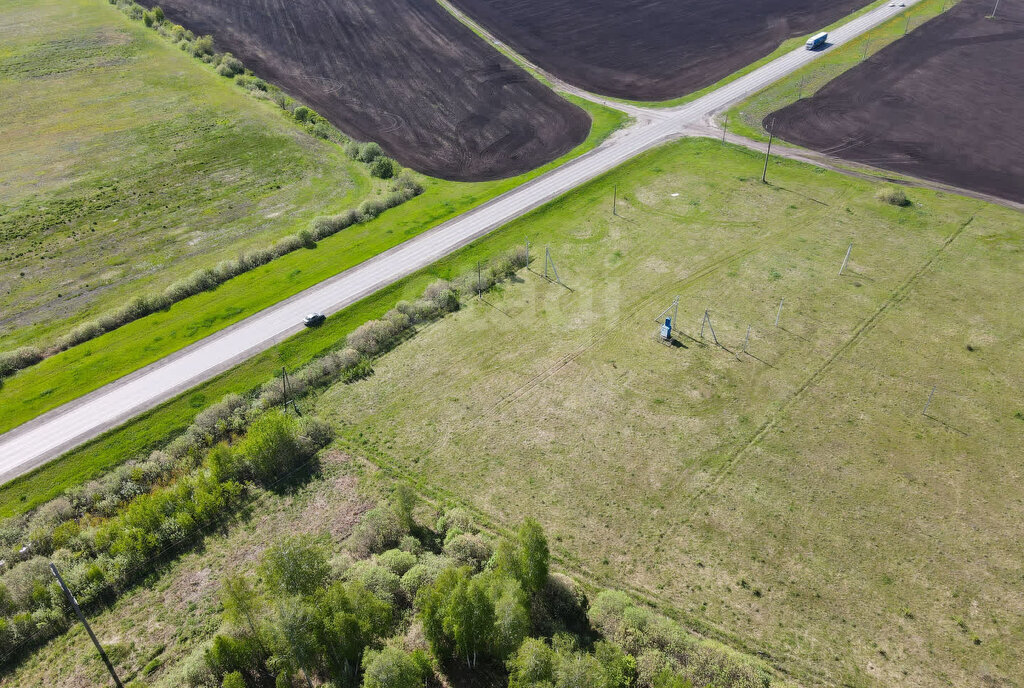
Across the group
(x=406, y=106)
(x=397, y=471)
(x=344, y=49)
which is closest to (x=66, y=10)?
(x=344, y=49)

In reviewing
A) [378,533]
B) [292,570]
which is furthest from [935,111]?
[292,570]

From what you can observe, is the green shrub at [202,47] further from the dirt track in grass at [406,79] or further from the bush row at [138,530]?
the bush row at [138,530]

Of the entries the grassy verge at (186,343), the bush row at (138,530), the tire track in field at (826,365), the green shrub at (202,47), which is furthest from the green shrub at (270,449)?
the green shrub at (202,47)

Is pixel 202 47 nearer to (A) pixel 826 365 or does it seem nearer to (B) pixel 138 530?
(B) pixel 138 530

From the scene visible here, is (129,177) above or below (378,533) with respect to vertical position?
above

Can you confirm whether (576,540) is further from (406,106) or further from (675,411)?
(406,106)

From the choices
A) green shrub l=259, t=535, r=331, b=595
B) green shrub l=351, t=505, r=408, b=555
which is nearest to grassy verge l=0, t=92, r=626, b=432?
green shrub l=351, t=505, r=408, b=555
